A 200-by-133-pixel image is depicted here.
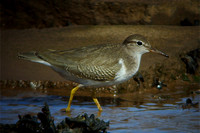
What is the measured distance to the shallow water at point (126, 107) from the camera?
6.28 m

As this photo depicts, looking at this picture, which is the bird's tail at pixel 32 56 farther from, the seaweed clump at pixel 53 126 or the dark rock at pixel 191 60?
the dark rock at pixel 191 60

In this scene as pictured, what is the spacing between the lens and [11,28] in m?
12.2

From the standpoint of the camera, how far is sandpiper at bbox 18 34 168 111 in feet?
24.0

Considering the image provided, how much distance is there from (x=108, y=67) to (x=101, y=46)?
58cm

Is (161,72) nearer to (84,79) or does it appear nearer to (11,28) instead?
(84,79)

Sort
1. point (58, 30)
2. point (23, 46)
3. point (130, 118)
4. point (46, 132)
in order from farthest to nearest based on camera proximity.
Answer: point (58, 30) < point (23, 46) < point (130, 118) < point (46, 132)

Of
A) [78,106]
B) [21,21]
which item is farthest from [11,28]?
[78,106]

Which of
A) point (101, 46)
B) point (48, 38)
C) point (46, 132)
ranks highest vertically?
point (48, 38)

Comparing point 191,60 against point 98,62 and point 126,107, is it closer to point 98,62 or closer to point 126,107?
point 126,107

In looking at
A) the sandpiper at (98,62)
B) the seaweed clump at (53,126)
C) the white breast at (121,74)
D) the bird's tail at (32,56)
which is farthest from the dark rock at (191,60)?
the seaweed clump at (53,126)

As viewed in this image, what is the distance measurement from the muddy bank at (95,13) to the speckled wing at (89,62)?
4119 mm

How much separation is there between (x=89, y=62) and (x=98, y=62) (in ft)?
0.54

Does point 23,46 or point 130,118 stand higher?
point 23,46

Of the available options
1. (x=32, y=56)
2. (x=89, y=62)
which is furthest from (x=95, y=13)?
(x=89, y=62)
